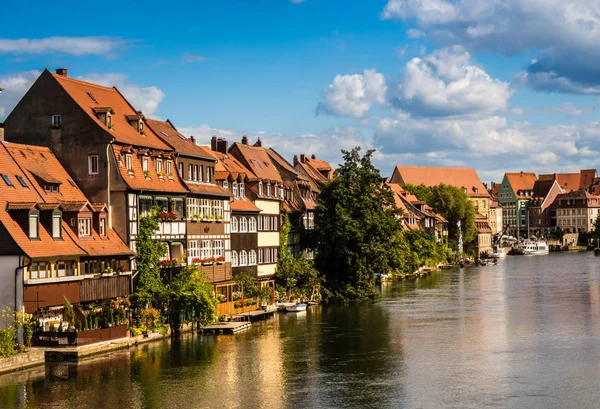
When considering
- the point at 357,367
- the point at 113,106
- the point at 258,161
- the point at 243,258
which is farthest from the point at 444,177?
the point at 357,367

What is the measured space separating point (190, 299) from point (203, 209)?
7525mm

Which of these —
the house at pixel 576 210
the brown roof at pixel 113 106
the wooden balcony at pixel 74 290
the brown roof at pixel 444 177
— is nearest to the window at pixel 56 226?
the wooden balcony at pixel 74 290

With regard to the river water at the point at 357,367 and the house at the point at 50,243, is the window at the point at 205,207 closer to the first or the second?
the river water at the point at 357,367

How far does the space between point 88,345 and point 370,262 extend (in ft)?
108

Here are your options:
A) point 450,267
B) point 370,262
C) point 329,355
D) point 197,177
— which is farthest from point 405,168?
point 329,355

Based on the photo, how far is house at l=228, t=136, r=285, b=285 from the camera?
214 feet

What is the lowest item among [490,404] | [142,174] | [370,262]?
[490,404]

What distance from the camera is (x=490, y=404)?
1320 inches

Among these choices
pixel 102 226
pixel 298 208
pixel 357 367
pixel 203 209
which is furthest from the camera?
pixel 298 208

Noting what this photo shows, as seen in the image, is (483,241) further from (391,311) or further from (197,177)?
(197,177)

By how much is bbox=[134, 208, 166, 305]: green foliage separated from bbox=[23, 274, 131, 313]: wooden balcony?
880 millimetres

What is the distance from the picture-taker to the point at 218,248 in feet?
188

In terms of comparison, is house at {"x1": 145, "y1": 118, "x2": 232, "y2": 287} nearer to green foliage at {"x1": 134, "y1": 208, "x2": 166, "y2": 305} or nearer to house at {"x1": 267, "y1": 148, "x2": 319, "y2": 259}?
green foliage at {"x1": 134, "y1": 208, "x2": 166, "y2": 305}

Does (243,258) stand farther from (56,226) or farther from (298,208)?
(56,226)
